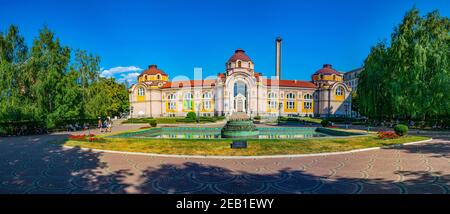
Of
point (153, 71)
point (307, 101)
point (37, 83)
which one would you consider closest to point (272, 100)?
point (307, 101)

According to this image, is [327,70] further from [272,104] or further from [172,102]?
[172,102]

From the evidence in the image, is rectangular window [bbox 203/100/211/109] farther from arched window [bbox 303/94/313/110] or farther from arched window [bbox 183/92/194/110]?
arched window [bbox 303/94/313/110]

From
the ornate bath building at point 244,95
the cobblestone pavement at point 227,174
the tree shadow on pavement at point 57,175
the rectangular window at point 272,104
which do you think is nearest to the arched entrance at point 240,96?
the ornate bath building at point 244,95

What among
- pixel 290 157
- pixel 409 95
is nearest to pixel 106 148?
pixel 290 157

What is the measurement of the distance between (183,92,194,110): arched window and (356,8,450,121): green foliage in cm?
3892

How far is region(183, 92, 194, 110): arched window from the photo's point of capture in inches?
2168

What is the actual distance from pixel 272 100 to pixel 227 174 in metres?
49.4

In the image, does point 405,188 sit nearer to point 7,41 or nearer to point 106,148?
point 106,148

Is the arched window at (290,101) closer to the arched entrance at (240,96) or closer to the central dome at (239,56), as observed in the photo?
the arched entrance at (240,96)

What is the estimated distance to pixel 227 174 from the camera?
679 cm

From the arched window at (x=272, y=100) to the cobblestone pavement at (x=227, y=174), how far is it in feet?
147

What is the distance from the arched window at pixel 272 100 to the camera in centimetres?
5412
